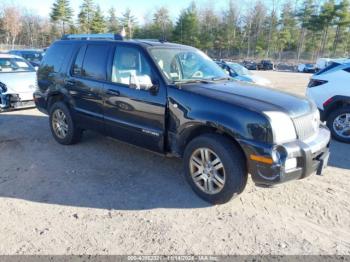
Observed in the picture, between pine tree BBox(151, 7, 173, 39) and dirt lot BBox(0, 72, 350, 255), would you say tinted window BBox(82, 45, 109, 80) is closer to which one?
dirt lot BBox(0, 72, 350, 255)

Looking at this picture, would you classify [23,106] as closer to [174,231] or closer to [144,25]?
[174,231]

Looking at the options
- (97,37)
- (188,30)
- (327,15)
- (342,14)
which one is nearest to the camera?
(97,37)

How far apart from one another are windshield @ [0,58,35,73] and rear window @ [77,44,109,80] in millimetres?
5551

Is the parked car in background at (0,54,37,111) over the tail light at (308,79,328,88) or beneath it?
beneath

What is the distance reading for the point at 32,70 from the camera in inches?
387

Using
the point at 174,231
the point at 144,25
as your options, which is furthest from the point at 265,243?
the point at 144,25

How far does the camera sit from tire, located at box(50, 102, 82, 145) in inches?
215

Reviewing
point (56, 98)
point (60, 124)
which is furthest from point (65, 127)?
point (56, 98)

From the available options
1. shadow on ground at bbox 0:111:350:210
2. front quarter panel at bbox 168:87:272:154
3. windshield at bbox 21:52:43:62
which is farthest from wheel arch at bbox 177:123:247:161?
windshield at bbox 21:52:43:62

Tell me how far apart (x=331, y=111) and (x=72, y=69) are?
5346mm

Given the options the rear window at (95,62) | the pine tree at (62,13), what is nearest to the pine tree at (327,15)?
the pine tree at (62,13)

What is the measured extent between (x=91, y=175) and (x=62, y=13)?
67.9 m

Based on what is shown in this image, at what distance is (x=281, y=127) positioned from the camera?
126 inches

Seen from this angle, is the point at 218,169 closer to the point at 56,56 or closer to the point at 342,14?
the point at 56,56
